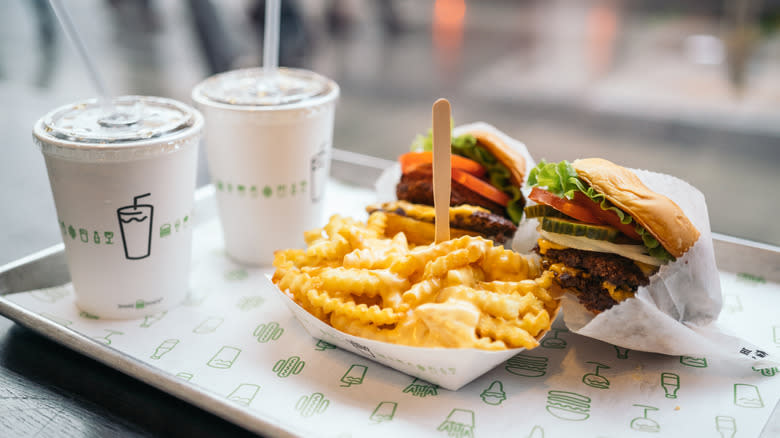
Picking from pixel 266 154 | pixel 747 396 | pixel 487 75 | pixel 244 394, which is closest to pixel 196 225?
pixel 266 154

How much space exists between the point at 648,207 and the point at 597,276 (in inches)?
7.8

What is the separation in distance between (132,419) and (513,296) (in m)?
0.85

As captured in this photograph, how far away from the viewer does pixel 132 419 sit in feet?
4.32

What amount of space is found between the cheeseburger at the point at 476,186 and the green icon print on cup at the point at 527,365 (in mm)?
368

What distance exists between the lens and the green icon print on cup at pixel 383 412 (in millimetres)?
1316

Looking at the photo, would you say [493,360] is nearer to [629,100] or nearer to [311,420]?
[311,420]

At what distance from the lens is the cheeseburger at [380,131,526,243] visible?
5.83 feet

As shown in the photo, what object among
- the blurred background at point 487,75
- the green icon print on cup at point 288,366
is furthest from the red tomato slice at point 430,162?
the blurred background at point 487,75

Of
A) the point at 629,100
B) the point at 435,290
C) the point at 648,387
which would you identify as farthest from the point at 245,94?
the point at 629,100

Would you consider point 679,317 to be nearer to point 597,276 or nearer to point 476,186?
point 597,276

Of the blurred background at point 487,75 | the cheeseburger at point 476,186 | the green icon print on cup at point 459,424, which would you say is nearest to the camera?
the green icon print on cup at point 459,424

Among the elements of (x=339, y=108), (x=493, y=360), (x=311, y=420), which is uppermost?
(x=493, y=360)

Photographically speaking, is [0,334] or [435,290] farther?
[0,334]

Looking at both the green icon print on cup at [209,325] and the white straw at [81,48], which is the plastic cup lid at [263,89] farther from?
the green icon print on cup at [209,325]
